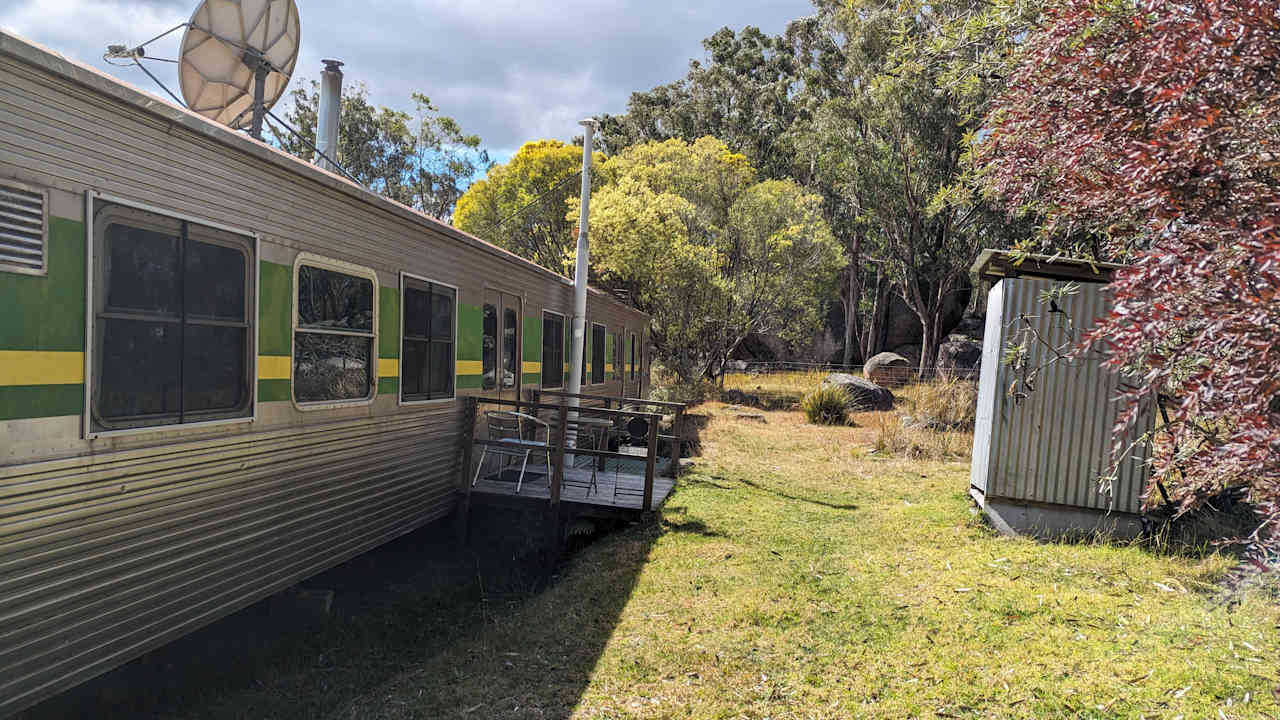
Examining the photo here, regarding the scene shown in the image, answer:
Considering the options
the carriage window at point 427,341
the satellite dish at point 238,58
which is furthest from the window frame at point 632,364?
the satellite dish at point 238,58

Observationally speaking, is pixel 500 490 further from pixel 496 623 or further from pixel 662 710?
pixel 662 710

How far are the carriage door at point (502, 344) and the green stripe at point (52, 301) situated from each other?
3.98 metres

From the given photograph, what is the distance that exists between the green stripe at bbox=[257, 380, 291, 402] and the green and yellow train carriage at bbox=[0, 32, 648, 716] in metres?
0.02

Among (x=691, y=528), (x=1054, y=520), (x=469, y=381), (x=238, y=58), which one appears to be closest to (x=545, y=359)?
(x=469, y=381)

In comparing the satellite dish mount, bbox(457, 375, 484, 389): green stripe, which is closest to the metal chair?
bbox(457, 375, 484, 389): green stripe

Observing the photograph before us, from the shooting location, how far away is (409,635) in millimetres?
4887

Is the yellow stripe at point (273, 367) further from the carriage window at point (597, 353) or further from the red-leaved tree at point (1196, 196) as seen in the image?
the carriage window at point (597, 353)

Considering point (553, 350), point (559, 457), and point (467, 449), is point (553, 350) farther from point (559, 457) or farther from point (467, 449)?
point (559, 457)

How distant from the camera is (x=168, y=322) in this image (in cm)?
336

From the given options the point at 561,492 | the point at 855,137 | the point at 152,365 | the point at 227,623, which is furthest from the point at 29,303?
the point at 855,137

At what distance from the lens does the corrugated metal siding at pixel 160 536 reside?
9.11 feet

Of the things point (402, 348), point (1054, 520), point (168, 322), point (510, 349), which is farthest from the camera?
point (510, 349)

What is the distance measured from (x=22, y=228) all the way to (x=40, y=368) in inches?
20.5

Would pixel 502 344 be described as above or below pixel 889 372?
above
